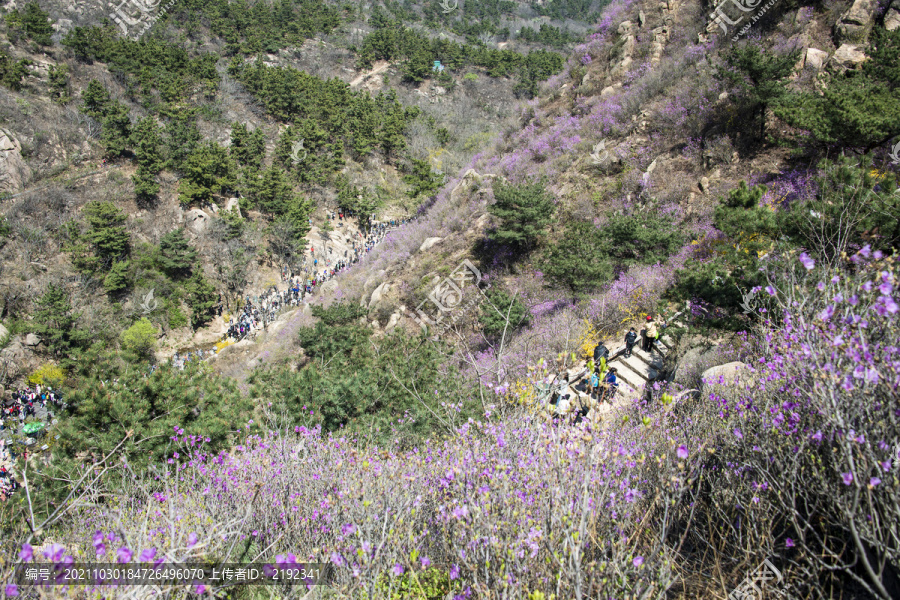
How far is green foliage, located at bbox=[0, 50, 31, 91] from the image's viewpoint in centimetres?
3350

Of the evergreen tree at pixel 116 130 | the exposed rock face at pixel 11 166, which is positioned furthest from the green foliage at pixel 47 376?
the evergreen tree at pixel 116 130

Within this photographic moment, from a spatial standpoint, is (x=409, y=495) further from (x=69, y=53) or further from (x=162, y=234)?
(x=69, y=53)

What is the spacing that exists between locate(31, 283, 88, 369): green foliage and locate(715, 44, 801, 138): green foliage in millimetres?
30131

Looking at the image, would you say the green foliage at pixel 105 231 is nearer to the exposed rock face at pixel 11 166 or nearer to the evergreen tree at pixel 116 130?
the exposed rock face at pixel 11 166

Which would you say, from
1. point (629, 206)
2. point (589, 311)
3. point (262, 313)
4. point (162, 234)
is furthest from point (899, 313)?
point (162, 234)

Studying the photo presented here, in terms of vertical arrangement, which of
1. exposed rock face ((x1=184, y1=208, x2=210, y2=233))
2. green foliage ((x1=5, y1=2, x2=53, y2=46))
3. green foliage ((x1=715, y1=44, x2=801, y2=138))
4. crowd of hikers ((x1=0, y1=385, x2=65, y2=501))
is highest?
green foliage ((x1=5, y1=2, x2=53, y2=46))

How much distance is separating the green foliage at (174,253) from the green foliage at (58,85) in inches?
796

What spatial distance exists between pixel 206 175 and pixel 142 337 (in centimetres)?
1365

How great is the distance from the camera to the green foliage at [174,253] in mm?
26750

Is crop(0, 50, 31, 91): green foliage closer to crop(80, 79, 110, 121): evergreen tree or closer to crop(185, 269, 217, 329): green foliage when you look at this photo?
crop(80, 79, 110, 121): evergreen tree

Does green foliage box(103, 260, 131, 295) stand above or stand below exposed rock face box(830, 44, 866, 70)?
below

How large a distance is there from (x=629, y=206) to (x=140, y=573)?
1730 centimetres

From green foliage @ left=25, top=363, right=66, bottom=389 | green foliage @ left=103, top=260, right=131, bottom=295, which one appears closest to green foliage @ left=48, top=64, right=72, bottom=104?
green foliage @ left=103, top=260, right=131, bottom=295

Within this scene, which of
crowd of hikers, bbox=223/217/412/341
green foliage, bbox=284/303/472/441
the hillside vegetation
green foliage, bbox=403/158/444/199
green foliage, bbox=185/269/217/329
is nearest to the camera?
the hillside vegetation
